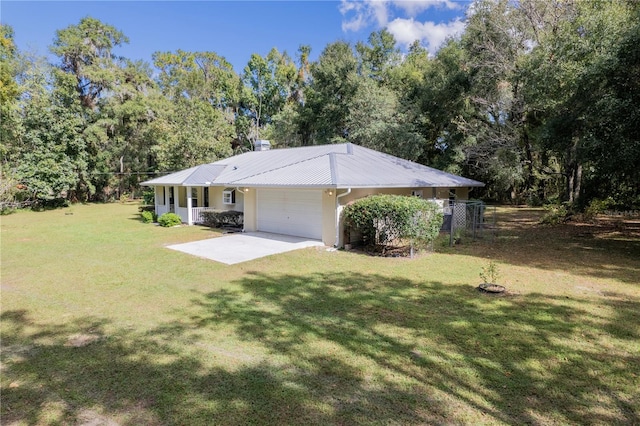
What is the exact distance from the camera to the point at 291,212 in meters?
13.4

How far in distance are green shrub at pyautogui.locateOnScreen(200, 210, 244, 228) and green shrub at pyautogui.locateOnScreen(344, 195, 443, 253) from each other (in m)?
7.25

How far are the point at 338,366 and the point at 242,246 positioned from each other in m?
8.11

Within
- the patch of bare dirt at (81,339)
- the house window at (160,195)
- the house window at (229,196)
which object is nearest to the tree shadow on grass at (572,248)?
the patch of bare dirt at (81,339)

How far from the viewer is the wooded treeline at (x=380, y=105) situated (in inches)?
434

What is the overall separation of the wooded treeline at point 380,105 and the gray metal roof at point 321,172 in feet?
16.6

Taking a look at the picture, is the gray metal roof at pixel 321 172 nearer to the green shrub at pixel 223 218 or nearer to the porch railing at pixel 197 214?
the green shrub at pixel 223 218

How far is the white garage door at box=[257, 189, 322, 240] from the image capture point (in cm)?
1247

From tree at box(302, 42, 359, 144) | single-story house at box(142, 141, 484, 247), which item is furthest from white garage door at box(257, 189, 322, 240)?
tree at box(302, 42, 359, 144)

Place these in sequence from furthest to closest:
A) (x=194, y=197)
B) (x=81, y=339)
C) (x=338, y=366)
Result: (x=194, y=197) → (x=81, y=339) → (x=338, y=366)

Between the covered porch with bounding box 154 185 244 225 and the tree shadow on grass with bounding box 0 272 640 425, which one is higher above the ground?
the covered porch with bounding box 154 185 244 225

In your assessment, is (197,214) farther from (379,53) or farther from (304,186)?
(379,53)

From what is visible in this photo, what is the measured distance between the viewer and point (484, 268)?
28.6 ft

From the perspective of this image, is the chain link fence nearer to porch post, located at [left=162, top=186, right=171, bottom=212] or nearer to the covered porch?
the covered porch

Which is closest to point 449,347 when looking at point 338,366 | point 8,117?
point 338,366
